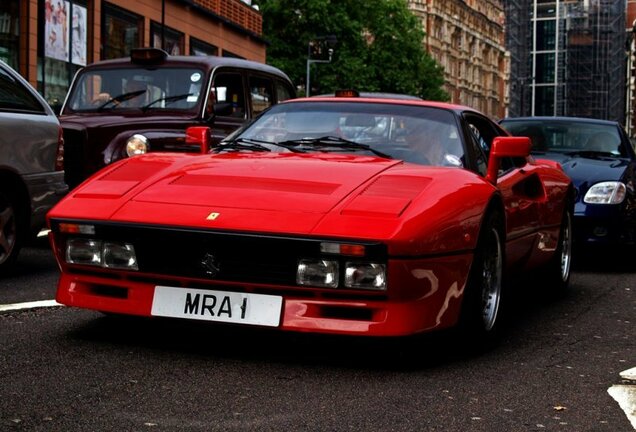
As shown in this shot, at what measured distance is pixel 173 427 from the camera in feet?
12.2

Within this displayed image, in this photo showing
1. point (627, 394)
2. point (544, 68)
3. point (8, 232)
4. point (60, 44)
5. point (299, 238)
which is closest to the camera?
point (627, 394)

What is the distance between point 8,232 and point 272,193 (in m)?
3.45

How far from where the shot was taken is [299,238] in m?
4.68

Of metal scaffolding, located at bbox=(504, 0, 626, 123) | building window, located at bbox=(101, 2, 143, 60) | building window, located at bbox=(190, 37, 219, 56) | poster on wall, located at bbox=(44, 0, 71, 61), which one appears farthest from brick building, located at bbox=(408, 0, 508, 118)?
poster on wall, located at bbox=(44, 0, 71, 61)

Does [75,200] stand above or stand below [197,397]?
above

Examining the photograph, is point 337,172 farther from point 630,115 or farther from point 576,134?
point 630,115

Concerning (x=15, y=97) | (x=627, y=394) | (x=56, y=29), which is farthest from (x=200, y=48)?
(x=627, y=394)

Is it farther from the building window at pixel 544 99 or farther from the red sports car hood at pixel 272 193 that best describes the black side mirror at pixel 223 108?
the building window at pixel 544 99

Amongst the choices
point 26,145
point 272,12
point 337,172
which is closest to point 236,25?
point 272,12

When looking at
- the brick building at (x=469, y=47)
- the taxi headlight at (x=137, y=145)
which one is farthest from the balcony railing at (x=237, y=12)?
the brick building at (x=469, y=47)

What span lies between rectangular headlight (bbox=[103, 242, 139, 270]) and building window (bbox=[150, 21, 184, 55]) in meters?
26.6

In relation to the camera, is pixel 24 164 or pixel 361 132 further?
pixel 24 164

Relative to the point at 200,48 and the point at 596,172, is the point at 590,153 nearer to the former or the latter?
the point at 596,172

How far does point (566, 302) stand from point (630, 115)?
107 meters
